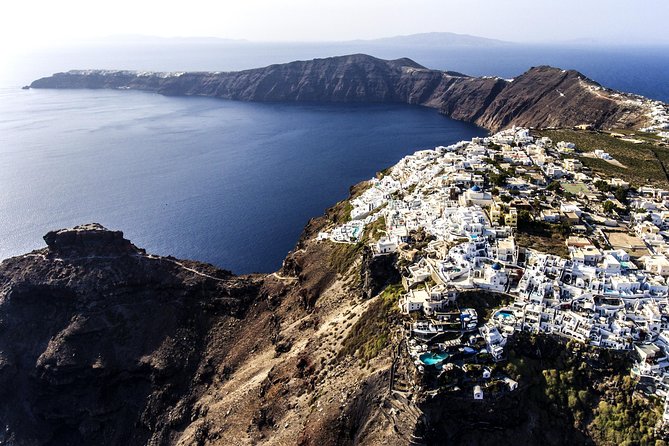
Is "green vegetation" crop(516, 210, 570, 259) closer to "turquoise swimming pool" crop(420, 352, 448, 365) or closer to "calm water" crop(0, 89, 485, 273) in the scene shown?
"turquoise swimming pool" crop(420, 352, 448, 365)

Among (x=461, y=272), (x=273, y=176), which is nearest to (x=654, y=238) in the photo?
(x=461, y=272)

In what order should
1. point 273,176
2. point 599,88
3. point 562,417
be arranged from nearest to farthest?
point 562,417, point 273,176, point 599,88

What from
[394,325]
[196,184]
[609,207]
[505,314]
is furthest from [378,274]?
[196,184]

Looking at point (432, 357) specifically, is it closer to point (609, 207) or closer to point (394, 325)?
point (394, 325)

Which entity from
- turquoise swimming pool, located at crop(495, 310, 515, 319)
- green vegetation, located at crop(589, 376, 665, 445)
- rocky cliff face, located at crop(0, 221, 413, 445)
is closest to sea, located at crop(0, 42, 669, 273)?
rocky cliff face, located at crop(0, 221, 413, 445)

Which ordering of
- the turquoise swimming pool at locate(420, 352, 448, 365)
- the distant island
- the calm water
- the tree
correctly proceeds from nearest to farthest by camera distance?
the distant island → the turquoise swimming pool at locate(420, 352, 448, 365) → the tree → the calm water

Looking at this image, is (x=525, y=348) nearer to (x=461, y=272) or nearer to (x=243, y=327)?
(x=461, y=272)
